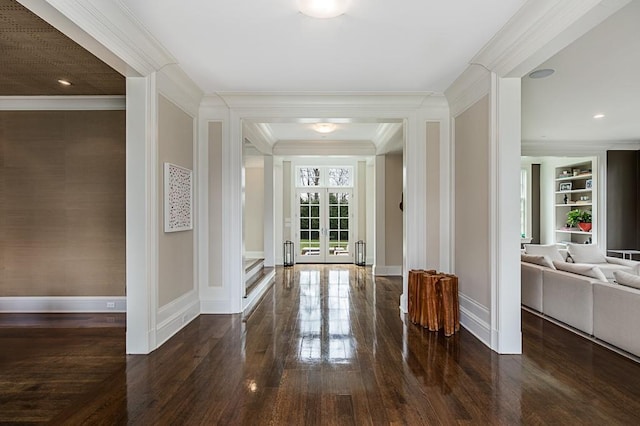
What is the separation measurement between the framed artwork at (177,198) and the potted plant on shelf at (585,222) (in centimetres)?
898

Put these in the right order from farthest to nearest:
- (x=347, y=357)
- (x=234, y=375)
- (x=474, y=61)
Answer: (x=474, y=61)
(x=347, y=357)
(x=234, y=375)

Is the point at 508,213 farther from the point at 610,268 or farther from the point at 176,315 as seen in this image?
the point at 610,268

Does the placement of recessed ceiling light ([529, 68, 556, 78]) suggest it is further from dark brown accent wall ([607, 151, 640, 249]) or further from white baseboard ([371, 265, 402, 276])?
dark brown accent wall ([607, 151, 640, 249])

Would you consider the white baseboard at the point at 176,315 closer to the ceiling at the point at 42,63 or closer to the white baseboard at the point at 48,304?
the white baseboard at the point at 48,304

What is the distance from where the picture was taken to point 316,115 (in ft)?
15.2

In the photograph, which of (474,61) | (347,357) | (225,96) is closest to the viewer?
(347,357)

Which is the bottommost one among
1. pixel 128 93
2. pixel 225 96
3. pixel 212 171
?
pixel 212 171

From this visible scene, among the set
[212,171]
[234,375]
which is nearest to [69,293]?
[212,171]

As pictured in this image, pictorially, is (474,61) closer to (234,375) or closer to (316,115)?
(316,115)

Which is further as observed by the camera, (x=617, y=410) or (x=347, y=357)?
(x=347, y=357)

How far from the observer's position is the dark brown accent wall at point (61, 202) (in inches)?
185

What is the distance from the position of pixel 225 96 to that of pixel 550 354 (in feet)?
14.9

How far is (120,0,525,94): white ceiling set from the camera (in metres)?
2.64

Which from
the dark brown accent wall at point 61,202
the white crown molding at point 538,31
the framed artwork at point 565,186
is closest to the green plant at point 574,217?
the framed artwork at point 565,186
